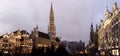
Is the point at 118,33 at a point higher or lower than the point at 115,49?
higher

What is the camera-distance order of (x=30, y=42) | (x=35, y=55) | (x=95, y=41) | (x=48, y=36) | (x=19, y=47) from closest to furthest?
(x=35, y=55)
(x=19, y=47)
(x=30, y=42)
(x=95, y=41)
(x=48, y=36)

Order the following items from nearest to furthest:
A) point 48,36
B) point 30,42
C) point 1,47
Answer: point 1,47 < point 30,42 < point 48,36

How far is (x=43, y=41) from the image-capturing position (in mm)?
167625

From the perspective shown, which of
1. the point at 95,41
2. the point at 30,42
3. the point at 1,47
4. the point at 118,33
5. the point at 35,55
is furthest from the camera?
the point at 95,41

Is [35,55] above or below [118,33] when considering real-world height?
below

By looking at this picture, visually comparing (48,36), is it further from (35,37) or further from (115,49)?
(115,49)

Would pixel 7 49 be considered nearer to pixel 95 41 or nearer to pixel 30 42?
pixel 30 42

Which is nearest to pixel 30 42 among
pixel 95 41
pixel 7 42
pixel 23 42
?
pixel 23 42

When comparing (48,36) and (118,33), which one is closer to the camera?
(118,33)

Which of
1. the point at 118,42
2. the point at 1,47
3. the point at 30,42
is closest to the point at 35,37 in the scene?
the point at 30,42

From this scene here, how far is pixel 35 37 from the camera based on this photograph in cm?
14650

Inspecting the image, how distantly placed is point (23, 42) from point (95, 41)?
5271 cm

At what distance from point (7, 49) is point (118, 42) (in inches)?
2459

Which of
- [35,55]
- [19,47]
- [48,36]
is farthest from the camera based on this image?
[48,36]
